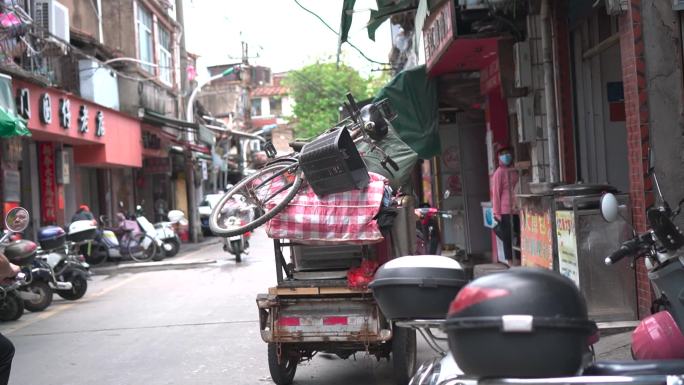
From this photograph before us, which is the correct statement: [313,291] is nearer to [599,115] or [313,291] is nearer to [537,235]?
[537,235]

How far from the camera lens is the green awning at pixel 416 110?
13.1m

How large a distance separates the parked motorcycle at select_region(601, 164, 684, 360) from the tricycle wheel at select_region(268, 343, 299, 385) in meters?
3.22

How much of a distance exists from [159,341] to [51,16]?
11.1m

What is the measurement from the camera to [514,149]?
38.5ft

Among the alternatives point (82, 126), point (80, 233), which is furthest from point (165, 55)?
point (80, 233)

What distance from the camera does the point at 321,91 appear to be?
5253 centimetres

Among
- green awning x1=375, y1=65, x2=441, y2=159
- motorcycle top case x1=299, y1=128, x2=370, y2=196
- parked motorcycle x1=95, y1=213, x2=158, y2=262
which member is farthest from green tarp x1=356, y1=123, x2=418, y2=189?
parked motorcycle x1=95, y1=213, x2=158, y2=262

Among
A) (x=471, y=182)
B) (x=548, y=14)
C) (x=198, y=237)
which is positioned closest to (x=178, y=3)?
(x=198, y=237)

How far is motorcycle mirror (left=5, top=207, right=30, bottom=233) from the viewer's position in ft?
21.8

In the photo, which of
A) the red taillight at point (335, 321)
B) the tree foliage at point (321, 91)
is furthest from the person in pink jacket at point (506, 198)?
the tree foliage at point (321, 91)

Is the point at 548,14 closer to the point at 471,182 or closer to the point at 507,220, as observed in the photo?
the point at 507,220

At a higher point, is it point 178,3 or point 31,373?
point 178,3

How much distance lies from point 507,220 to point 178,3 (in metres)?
18.6

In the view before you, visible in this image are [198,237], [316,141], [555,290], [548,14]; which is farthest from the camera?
[198,237]
